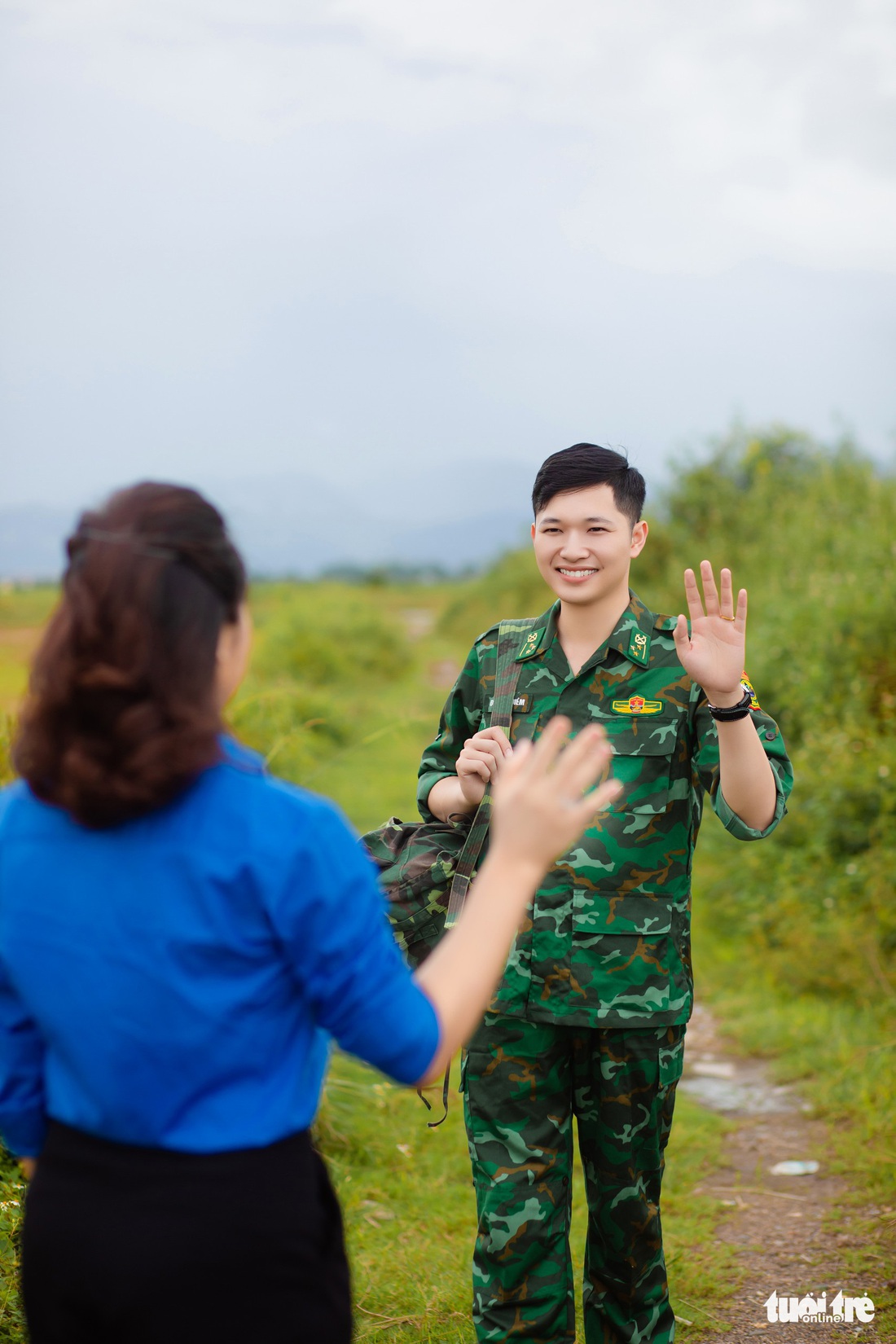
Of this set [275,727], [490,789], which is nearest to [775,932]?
[275,727]

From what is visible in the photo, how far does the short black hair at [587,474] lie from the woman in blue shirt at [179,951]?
124cm

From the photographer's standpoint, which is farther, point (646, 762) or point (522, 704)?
point (522, 704)

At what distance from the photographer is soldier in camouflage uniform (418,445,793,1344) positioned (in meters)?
2.50

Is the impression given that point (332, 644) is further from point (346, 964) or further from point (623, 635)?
point (346, 964)

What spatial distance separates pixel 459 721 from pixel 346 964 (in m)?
1.47

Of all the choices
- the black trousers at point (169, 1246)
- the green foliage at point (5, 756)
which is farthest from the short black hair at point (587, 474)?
the green foliage at point (5, 756)

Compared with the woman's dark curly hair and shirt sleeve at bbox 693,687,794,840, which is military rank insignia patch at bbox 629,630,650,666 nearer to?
shirt sleeve at bbox 693,687,794,840

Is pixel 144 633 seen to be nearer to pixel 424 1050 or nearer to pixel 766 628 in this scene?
pixel 424 1050

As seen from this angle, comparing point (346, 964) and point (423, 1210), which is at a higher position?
point (346, 964)

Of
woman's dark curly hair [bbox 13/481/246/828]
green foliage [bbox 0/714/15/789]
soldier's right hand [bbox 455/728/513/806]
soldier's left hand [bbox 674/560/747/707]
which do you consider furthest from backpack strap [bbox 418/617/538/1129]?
green foliage [bbox 0/714/15/789]

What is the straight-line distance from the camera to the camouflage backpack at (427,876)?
248 centimetres

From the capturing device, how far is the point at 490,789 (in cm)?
251

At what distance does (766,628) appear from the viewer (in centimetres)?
799

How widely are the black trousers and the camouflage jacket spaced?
1124 millimetres
